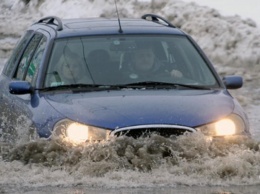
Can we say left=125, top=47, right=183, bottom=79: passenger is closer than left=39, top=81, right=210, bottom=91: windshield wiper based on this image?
No

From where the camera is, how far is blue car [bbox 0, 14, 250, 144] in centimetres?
866

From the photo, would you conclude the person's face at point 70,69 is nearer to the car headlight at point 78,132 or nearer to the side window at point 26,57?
the side window at point 26,57

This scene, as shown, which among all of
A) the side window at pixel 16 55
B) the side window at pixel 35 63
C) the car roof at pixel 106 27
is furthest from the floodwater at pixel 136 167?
the side window at pixel 16 55

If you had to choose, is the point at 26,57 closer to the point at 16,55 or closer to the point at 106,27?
the point at 16,55

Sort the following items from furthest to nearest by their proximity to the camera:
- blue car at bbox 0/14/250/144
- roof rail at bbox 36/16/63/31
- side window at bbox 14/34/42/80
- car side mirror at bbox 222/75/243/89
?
side window at bbox 14/34/42/80, roof rail at bbox 36/16/63/31, car side mirror at bbox 222/75/243/89, blue car at bbox 0/14/250/144

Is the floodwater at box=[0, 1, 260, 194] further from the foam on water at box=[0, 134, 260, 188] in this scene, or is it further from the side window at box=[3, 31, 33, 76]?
the side window at box=[3, 31, 33, 76]

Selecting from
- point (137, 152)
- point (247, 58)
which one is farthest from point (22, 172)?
point (247, 58)

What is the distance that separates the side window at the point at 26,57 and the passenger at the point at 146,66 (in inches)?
47.7

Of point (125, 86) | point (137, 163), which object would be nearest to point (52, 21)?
point (125, 86)

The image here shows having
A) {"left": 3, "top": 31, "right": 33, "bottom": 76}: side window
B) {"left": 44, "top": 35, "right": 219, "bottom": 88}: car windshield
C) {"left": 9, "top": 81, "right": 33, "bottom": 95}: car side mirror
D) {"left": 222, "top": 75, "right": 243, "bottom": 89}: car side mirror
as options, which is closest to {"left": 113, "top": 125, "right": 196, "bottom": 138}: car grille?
{"left": 44, "top": 35, "right": 219, "bottom": 88}: car windshield

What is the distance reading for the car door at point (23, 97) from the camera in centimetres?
A: 948

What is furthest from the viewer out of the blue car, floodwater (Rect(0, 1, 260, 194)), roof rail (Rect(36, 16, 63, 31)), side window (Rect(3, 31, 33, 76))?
side window (Rect(3, 31, 33, 76))

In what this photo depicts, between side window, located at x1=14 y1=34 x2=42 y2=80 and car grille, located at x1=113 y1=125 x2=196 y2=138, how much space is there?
2423 millimetres

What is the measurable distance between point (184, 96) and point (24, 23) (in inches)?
785
